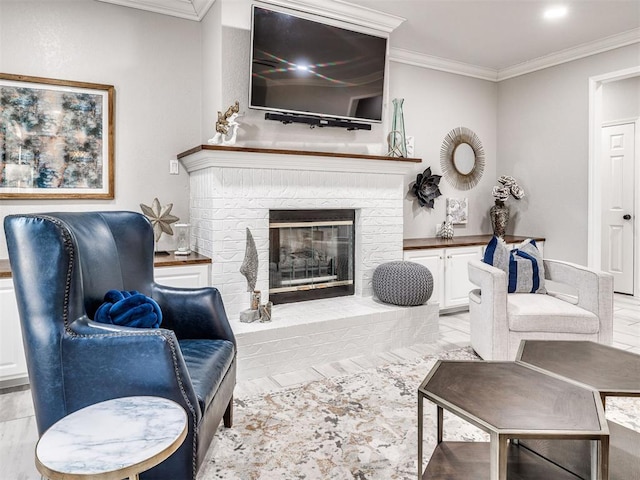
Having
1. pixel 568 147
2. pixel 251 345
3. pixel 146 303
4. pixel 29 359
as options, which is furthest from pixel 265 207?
pixel 568 147

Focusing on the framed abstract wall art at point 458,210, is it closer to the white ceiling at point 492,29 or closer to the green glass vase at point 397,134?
the green glass vase at point 397,134

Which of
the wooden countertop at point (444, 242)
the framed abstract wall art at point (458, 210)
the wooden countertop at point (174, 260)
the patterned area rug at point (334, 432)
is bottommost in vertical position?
the patterned area rug at point (334, 432)

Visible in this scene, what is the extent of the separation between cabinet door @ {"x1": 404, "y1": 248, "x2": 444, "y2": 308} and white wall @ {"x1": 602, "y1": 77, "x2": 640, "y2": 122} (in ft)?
9.87

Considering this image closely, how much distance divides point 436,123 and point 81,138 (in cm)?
340

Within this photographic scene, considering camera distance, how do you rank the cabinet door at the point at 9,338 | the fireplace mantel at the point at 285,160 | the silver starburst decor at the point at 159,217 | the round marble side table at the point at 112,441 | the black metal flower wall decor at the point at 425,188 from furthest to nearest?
the black metal flower wall decor at the point at 425,188 < the silver starburst decor at the point at 159,217 < the fireplace mantel at the point at 285,160 < the cabinet door at the point at 9,338 < the round marble side table at the point at 112,441

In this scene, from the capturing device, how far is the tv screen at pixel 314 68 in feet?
10.3

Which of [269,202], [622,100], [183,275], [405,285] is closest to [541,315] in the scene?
[405,285]

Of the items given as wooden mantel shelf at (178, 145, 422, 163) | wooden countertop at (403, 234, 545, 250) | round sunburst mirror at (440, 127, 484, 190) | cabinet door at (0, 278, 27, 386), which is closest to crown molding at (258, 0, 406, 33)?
wooden mantel shelf at (178, 145, 422, 163)

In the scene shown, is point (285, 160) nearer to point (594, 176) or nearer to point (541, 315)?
point (541, 315)

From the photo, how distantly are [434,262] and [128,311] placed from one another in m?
2.99

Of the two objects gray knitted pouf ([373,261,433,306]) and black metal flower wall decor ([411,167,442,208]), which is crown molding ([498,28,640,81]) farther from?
gray knitted pouf ([373,261,433,306])

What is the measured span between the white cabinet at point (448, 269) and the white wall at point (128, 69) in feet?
7.02

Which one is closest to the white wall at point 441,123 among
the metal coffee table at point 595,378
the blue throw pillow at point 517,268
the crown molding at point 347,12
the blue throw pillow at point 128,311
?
the crown molding at point 347,12

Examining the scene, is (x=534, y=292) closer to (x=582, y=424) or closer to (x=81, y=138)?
(x=582, y=424)
